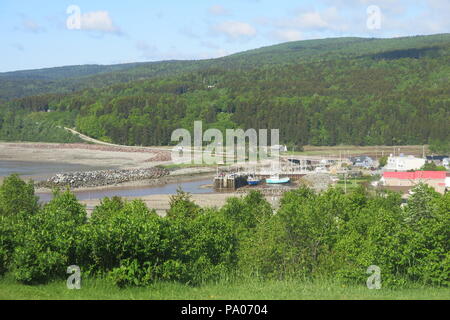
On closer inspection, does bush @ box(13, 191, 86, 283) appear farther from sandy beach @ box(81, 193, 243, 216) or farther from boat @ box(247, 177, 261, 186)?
boat @ box(247, 177, 261, 186)

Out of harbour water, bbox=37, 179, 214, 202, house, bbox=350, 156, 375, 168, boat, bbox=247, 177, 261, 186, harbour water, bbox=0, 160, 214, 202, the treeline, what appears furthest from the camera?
house, bbox=350, 156, 375, 168

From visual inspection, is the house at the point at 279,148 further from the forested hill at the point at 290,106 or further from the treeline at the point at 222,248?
the treeline at the point at 222,248

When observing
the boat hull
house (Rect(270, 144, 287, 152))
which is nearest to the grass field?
the boat hull

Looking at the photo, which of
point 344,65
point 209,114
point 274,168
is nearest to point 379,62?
point 344,65

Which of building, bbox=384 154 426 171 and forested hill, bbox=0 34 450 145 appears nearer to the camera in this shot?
building, bbox=384 154 426 171
